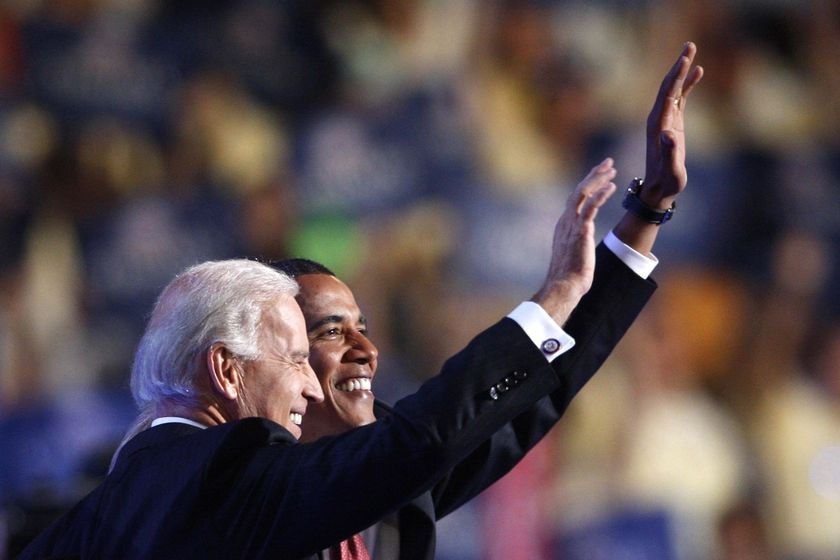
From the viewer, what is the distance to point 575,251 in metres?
1.92

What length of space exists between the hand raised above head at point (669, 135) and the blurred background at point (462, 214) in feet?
11.3

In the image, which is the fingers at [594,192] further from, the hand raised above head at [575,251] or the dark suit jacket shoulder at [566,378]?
the dark suit jacket shoulder at [566,378]

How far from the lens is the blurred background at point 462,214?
581cm

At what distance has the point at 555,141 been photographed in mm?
6250

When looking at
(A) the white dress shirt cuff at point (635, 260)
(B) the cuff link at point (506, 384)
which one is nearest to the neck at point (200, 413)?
(B) the cuff link at point (506, 384)

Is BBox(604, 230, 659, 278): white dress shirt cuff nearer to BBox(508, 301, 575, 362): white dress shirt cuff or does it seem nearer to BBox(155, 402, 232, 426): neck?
BBox(508, 301, 575, 362): white dress shirt cuff

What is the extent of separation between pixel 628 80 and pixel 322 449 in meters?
4.81

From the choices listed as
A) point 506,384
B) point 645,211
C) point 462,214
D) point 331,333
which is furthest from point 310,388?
point 462,214

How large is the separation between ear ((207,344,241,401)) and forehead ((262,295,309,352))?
0.07 metres

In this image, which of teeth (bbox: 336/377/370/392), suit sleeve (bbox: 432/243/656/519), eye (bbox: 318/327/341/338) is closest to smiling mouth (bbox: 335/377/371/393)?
teeth (bbox: 336/377/370/392)

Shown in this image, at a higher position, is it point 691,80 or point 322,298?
point 691,80

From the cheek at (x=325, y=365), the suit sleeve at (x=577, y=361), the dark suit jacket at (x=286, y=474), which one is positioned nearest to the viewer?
the dark suit jacket at (x=286, y=474)

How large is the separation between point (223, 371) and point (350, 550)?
407 mm

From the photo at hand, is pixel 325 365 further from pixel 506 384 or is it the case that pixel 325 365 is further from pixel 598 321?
pixel 506 384
